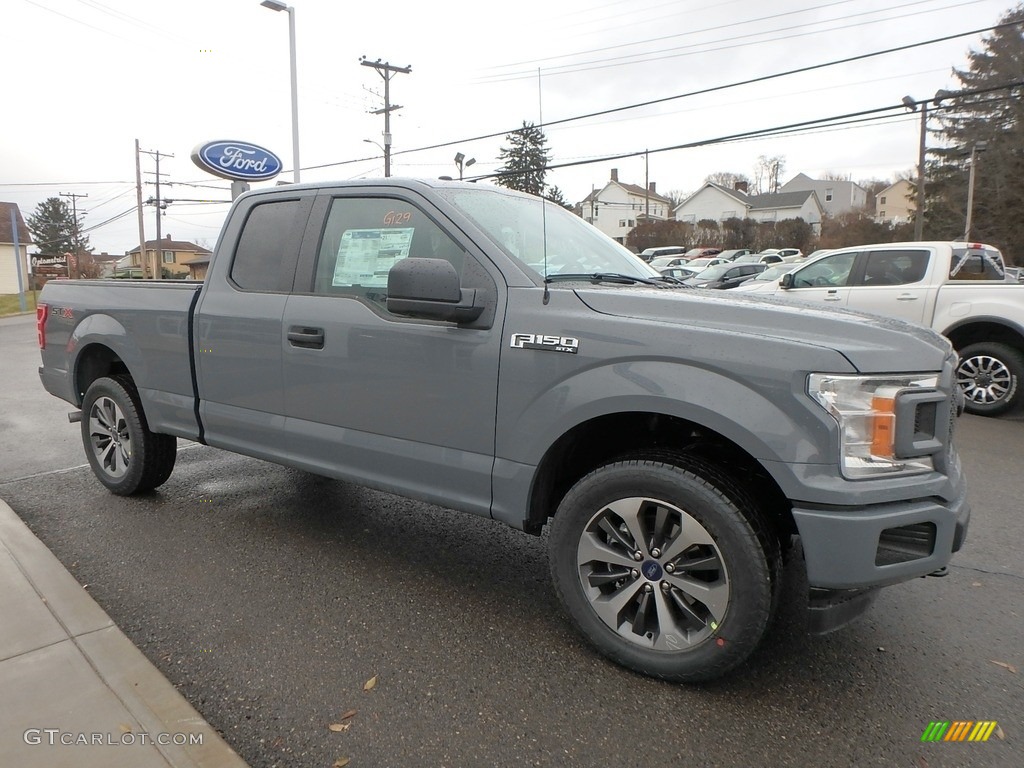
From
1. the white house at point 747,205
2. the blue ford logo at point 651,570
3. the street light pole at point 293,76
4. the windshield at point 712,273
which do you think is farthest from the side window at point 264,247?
the white house at point 747,205

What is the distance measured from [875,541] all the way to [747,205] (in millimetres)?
77936

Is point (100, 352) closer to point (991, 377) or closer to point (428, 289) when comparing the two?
point (428, 289)

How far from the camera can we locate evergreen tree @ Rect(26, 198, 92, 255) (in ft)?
288

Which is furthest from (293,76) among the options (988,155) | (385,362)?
(988,155)

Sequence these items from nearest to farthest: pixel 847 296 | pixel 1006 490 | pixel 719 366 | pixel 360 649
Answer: pixel 719 366, pixel 360 649, pixel 1006 490, pixel 847 296

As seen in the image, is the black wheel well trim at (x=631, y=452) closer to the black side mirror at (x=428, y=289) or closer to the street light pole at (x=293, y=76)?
the black side mirror at (x=428, y=289)

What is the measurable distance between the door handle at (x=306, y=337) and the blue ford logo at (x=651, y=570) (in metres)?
1.89

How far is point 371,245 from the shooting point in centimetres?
354

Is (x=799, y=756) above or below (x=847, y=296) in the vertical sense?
below

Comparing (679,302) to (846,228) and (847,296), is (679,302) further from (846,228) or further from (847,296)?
(846,228)

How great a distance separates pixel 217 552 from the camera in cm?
393

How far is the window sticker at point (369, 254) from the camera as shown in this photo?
11.2ft

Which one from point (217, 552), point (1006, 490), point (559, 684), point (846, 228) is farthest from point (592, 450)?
point (846, 228)

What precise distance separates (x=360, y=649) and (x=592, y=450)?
50.6 inches
